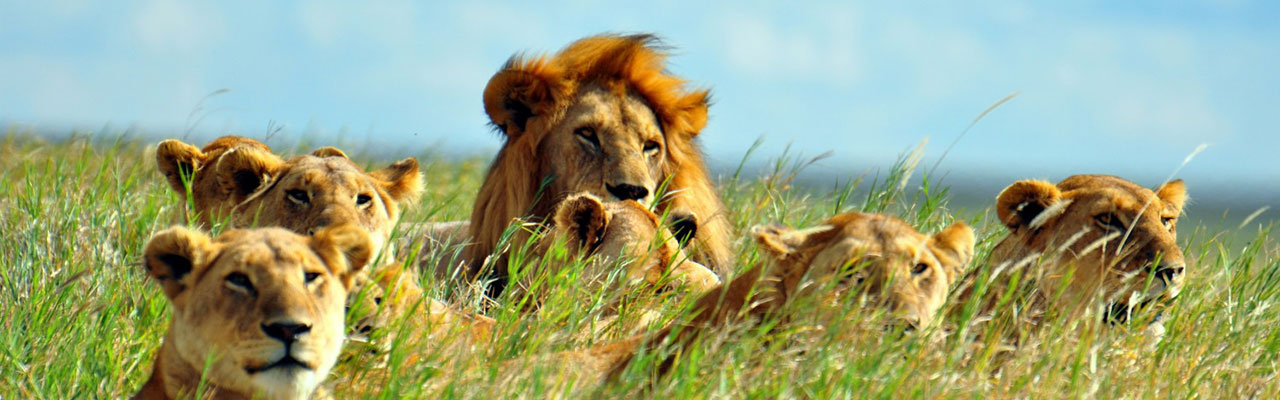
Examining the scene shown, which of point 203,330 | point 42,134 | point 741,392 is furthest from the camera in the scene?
point 42,134

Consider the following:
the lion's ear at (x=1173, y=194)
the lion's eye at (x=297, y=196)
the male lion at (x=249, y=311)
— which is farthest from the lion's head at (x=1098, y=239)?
the lion's eye at (x=297, y=196)

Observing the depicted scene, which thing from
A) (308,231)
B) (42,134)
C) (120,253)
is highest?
(308,231)

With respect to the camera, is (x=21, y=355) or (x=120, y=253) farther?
(x=120, y=253)

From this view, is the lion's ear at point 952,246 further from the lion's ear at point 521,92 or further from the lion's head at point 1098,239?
the lion's ear at point 521,92

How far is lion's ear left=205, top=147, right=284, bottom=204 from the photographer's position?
16.0ft

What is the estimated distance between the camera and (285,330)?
3160 millimetres

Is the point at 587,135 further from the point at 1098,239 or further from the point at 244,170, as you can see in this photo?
the point at 1098,239

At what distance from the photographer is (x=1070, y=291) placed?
450 centimetres

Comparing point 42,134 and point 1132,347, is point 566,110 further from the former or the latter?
point 42,134

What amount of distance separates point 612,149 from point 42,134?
29.7ft

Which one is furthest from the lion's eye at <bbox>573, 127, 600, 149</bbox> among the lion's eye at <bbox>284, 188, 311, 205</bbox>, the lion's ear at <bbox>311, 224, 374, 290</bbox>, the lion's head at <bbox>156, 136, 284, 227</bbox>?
the lion's ear at <bbox>311, 224, 374, 290</bbox>

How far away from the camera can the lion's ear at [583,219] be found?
16.8 feet

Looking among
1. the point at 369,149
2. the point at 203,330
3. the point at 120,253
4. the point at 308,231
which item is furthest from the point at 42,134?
the point at 203,330

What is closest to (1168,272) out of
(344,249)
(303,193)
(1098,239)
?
(1098,239)
